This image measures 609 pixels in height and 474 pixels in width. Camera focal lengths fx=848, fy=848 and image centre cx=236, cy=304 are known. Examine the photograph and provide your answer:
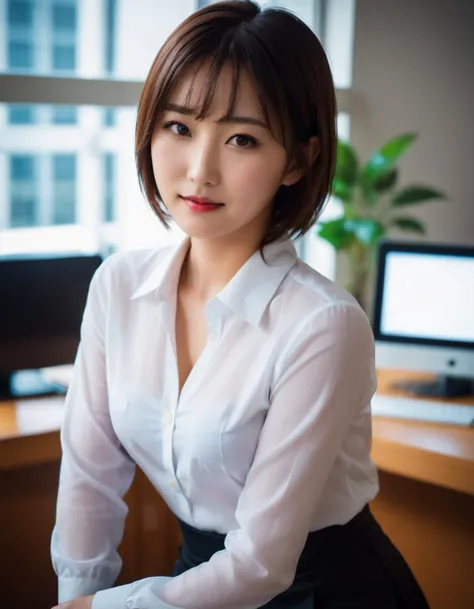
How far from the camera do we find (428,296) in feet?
7.30

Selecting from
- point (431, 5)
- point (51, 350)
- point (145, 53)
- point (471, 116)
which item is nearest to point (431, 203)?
point (471, 116)

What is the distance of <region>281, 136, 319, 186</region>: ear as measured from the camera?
3.92 feet

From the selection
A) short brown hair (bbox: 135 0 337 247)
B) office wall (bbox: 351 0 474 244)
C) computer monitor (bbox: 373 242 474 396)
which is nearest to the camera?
short brown hair (bbox: 135 0 337 247)

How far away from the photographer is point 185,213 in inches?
46.4

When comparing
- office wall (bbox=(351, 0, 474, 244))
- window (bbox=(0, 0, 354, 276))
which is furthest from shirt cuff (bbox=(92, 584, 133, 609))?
office wall (bbox=(351, 0, 474, 244))

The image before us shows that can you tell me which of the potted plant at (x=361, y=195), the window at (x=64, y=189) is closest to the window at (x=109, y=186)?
the window at (x=64, y=189)

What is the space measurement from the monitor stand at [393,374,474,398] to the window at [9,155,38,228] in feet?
4.37

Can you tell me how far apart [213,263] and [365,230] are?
152 cm

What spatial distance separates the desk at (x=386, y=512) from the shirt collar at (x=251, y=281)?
0.62 m

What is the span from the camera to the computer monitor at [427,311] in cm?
219

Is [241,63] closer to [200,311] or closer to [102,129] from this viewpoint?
[200,311]

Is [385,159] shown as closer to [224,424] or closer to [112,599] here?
[224,424]

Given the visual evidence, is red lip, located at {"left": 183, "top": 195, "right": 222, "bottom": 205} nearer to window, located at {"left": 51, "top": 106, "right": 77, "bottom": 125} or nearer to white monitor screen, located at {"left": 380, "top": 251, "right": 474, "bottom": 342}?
white monitor screen, located at {"left": 380, "top": 251, "right": 474, "bottom": 342}

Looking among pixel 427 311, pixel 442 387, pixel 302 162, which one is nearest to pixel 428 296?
pixel 427 311
